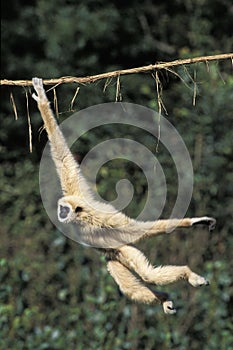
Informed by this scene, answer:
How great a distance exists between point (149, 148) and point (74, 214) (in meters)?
8.27

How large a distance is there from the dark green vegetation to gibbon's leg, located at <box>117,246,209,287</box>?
1.35m

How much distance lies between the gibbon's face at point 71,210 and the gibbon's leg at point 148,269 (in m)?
0.42

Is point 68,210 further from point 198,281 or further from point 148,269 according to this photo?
point 198,281

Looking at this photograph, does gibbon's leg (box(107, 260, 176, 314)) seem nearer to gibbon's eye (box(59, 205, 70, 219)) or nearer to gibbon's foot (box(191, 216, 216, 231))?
gibbon's eye (box(59, 205, 70, 219))

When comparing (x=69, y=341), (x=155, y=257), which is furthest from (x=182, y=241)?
(x=69, y=341)

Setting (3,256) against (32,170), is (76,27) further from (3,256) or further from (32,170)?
(3,256)

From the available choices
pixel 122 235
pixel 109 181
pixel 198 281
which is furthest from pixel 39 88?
pixel 109 181

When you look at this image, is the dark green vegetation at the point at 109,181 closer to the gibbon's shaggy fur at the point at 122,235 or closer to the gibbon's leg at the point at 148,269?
the gibbon's shaggy fur at the point at 122,235

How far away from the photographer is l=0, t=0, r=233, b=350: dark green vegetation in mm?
8992

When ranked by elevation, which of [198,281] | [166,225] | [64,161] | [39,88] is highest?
[39,88]

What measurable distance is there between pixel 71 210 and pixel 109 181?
260 inches

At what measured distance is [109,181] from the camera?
42.5ft

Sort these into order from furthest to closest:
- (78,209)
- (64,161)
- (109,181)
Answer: (109,181), (64,161), (78,209)

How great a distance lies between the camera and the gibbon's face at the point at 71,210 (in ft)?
20.7
